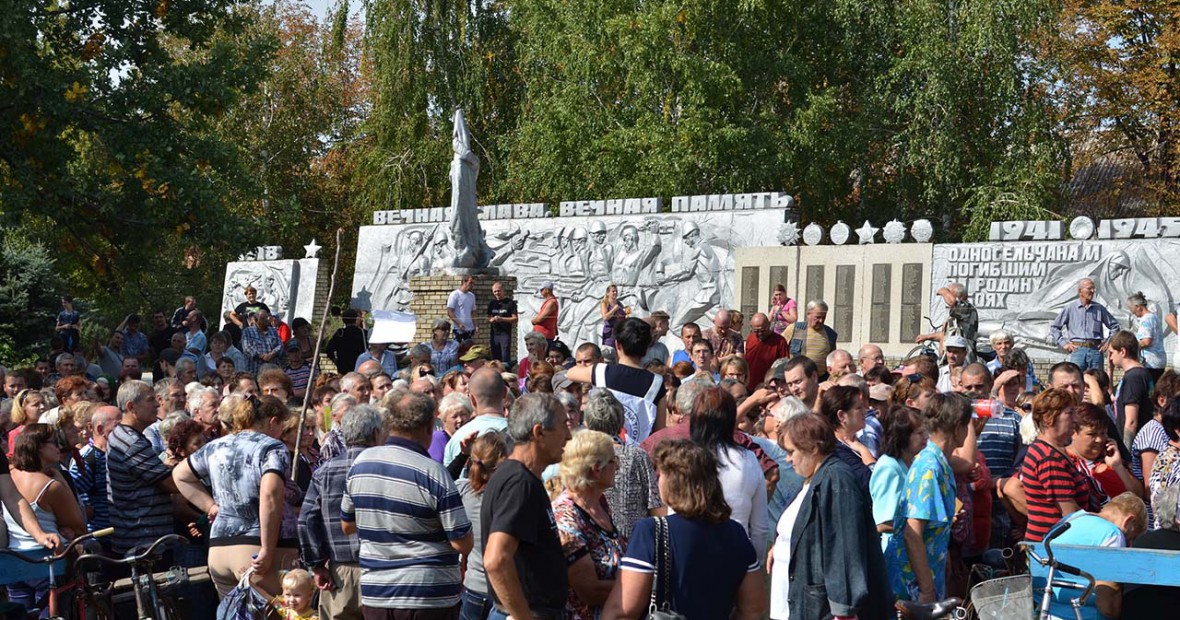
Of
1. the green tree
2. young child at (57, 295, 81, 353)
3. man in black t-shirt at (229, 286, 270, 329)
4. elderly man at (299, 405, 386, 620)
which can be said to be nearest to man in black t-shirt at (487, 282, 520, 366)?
man in black t-shirt at (229, 286, 270, 329)

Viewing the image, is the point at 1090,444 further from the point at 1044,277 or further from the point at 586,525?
the point at 1044,277

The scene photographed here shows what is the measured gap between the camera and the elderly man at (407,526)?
5.63m

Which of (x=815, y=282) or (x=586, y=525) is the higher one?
(x=815, y=282)

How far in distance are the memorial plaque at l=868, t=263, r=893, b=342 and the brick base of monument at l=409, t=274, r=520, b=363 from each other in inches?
209

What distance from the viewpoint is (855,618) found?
5.20 metres

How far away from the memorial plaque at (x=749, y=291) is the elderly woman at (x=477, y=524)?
15314 mm

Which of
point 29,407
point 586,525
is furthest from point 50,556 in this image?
point 586,525

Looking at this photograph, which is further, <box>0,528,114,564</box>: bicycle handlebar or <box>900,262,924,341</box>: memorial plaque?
<box>900,262,924,341</box>: memorial plaque

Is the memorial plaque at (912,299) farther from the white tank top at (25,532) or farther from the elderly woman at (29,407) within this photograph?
the white tank top at (25,532)

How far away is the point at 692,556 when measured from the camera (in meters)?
4.93

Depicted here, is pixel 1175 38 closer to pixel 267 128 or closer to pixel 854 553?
pixel 267 128

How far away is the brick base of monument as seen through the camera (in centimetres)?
2088

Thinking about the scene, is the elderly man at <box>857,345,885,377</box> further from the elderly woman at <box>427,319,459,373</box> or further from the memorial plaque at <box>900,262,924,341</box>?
the memorial plaque at <box>900,262,924,341</box>

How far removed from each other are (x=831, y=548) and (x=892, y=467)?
1013 millimetres
